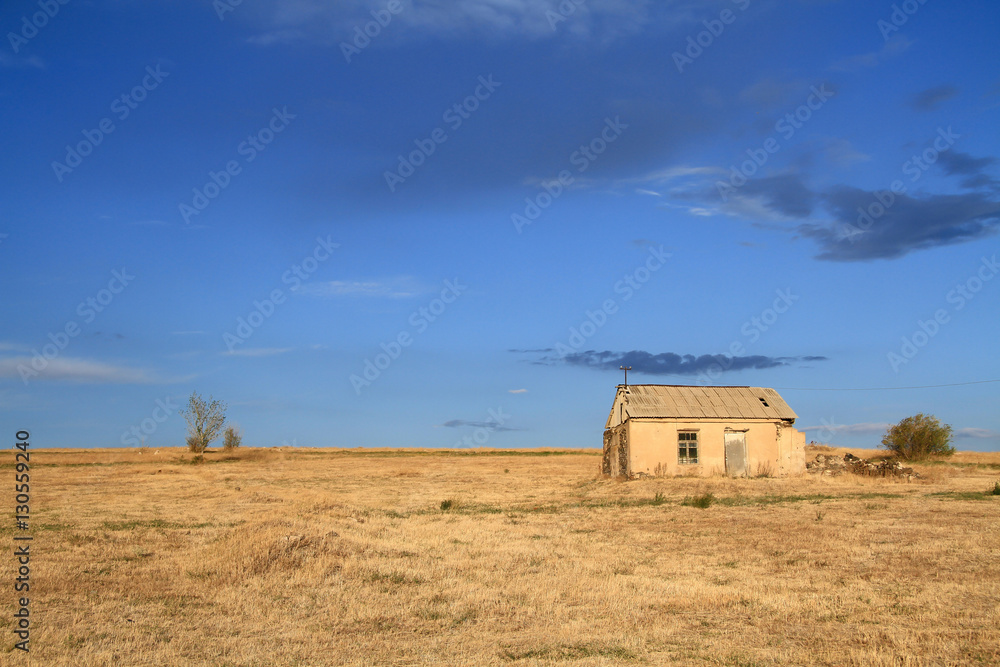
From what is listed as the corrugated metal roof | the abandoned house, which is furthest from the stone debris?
the corrugated metal roof

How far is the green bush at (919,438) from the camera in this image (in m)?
44.7

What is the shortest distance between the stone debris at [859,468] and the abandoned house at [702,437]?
3.60ft

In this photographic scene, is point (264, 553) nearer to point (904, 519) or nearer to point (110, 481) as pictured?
point (904, 519)

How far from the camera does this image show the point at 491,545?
48.6 feet

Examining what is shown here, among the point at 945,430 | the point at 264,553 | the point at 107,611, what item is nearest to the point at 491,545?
the point at 264,553

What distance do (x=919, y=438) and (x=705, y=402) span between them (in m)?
22.3

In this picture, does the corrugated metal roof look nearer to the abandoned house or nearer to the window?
the abandoned house

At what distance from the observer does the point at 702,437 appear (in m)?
30.3

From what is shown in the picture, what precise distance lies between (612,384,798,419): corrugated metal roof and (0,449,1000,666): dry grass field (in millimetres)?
8229

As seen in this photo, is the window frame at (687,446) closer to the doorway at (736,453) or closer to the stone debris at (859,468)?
the doorway at (736,453)

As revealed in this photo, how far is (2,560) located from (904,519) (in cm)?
1898

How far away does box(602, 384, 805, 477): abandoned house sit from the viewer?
1180 inches

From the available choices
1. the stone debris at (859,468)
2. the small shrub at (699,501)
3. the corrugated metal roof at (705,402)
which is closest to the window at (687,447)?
the corrugated metal roof at (705,402)

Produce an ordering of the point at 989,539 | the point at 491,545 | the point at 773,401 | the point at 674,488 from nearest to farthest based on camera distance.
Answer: the point at 989,539 < the point at 491,545 < the point at 674,488 < the point at 773,401
